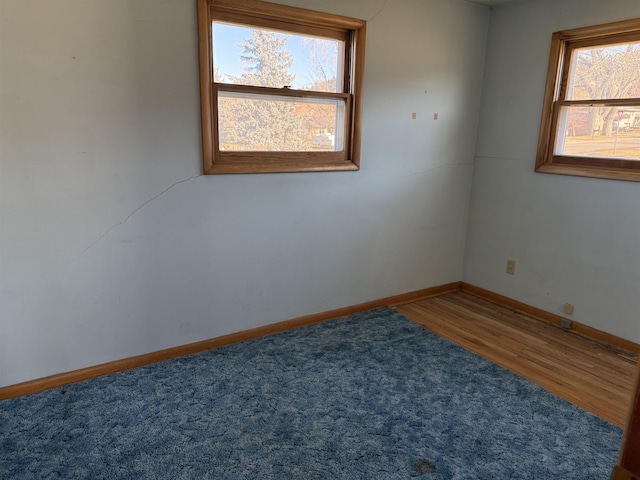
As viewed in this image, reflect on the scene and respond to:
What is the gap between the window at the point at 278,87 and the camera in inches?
99.9

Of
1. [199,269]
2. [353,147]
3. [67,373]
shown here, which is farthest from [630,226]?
[67,373]

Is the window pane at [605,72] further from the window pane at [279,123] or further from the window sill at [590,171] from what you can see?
the window pane at [279,123]

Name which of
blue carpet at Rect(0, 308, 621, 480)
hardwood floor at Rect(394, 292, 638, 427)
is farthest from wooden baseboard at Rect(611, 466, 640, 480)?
hardwood floor at Rect(394, 292, 638, 427)

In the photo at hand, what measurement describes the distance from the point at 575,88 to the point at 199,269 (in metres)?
2.97

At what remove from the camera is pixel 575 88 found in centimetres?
315

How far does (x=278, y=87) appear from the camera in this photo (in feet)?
9.11

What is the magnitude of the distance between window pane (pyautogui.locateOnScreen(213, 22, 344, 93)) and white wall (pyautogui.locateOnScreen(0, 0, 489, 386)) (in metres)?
0.21

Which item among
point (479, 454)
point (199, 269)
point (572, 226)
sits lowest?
point (479, 454)

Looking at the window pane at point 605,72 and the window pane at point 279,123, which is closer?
the window pane at point 279,123

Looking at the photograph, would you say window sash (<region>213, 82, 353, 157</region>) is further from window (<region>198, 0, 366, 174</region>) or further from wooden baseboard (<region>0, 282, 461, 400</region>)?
wooden baseboard (<region>0, 282, 461, 400</region>)

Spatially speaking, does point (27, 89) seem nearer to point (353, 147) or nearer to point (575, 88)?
point (353, 147)

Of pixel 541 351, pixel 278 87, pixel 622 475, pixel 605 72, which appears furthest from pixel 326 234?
pixel 622 475

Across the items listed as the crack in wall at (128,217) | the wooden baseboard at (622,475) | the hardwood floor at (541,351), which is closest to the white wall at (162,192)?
the crack in wall at (128,217)

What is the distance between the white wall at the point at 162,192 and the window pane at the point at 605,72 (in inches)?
31.5
